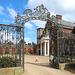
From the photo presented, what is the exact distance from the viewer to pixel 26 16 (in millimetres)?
6973

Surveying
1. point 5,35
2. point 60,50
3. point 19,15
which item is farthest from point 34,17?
point 60,50

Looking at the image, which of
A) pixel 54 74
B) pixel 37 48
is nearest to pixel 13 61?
pixel 54 74

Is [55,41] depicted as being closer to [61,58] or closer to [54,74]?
[61,58]

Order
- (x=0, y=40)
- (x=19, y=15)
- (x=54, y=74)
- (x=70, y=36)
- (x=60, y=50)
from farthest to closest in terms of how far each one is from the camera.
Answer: (x=70, y=36), (x=60, y=50), (x=19, y=15), (x=54, y=74), (x=0, y=40)

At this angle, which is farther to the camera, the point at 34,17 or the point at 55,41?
the point at 55,41

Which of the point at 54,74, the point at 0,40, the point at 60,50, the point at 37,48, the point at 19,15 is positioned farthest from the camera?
the point at 37,48

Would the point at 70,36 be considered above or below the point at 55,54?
above

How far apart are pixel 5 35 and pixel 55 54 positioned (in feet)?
14.9

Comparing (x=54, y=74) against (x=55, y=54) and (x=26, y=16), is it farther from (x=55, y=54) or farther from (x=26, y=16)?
(x=26, y=16)

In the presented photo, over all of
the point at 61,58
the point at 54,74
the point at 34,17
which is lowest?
the point at 54,74

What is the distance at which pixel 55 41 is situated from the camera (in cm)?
815

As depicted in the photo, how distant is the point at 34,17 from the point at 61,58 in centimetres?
417

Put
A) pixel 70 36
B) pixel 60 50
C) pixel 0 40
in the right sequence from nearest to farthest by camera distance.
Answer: pixel 0 40 → pixel 60 50 → pixel 70 36

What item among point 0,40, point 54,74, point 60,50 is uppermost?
point 0,40
